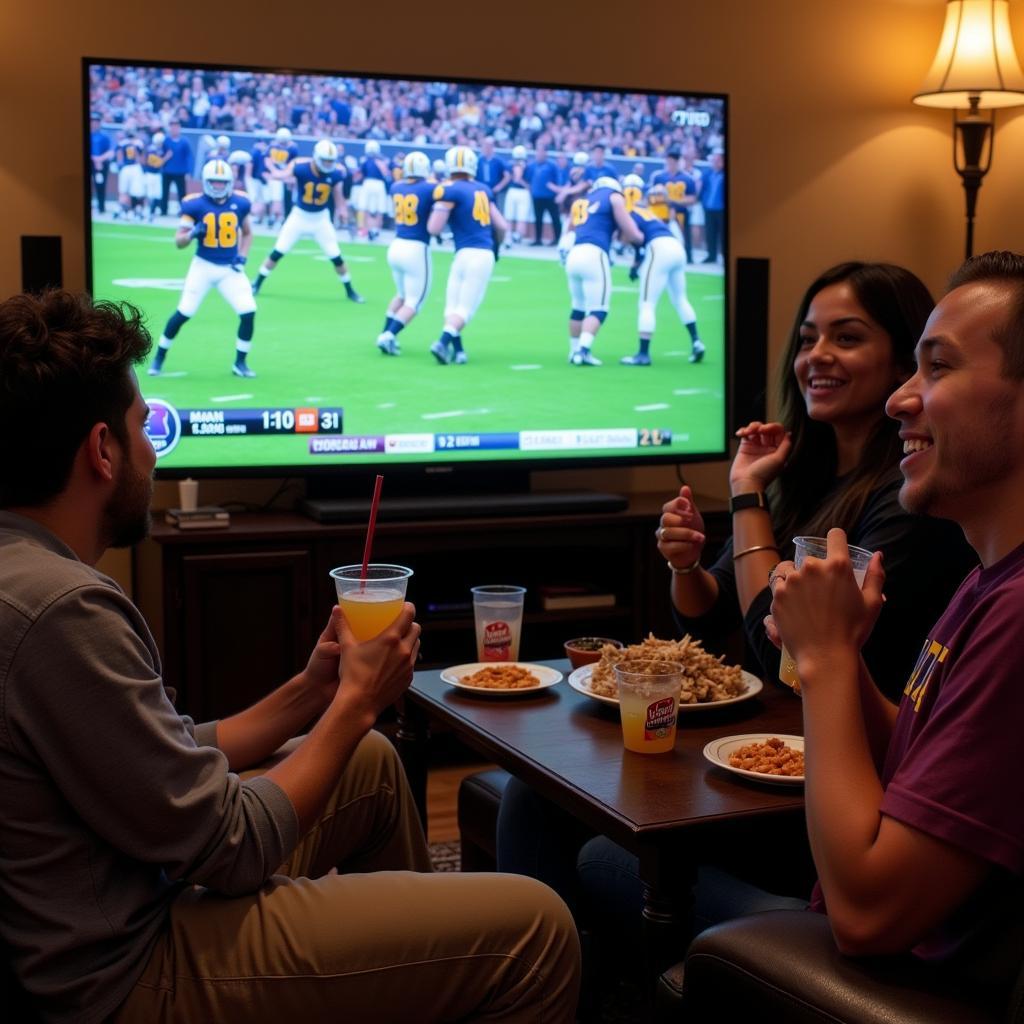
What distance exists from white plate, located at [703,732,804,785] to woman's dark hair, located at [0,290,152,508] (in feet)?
2.87

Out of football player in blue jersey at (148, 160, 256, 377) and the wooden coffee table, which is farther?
football player in blue jersey at (148, 160, 256, 377)

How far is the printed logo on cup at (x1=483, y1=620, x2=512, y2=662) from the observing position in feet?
7.64

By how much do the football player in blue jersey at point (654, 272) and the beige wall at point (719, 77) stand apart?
19.2 inches

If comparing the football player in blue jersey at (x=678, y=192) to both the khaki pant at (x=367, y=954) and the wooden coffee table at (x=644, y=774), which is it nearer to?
the wooden coffee table at (x=644, y=774)

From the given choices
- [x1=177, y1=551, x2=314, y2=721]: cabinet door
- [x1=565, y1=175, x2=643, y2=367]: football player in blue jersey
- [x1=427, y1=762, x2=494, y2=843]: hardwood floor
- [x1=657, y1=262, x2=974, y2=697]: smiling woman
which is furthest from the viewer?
[x1=565, y1=175, x2=643, y2=367]: football player in blue jersey

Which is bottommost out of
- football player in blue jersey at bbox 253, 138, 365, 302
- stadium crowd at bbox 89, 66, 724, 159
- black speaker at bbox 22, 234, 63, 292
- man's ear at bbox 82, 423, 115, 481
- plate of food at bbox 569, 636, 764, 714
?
plate of food at bbox 569, 636, 764, 714

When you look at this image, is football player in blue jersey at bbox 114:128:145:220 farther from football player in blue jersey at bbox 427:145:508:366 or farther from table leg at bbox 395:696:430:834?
table leg at bbox 395:696:430:834

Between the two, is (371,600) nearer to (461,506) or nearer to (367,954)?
(367,954)

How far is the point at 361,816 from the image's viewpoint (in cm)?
196

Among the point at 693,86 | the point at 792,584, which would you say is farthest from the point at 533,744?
the point at 693,86

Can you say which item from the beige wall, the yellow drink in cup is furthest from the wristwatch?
the beige wall

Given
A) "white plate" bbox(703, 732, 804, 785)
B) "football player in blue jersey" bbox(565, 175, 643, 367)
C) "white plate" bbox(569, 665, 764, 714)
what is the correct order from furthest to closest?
"football player in blue jersey" bbox(565, 175, 643, 367), "white plate" bbox(569, 665, 764, 714), "white plate" bbox(703, 732, 804, 785)

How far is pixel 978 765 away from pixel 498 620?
1235 mm

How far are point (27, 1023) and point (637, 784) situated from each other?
0.77m
